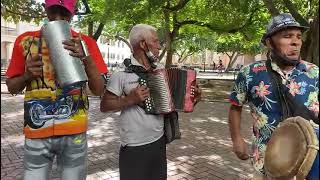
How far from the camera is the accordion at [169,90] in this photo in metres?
2.93

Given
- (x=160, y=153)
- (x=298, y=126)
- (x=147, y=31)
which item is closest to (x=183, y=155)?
(x=160, y=153)

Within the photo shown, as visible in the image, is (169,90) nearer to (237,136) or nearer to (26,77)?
(237,136)

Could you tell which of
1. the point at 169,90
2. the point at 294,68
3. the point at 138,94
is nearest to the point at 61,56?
the point at 138,94

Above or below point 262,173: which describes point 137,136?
above

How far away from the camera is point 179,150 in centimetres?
667

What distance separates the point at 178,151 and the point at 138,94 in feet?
12.9

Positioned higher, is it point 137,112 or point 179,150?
point 137,112

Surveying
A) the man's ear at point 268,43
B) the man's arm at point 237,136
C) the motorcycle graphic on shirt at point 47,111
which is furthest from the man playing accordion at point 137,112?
the man's ear at point 268,43

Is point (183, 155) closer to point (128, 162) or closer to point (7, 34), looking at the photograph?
point (128, 162)

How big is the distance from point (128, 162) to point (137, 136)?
0.71ft

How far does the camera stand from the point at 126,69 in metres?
2.98

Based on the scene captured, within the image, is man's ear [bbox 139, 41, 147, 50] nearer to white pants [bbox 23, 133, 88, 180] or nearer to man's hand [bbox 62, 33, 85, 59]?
man's hand [bbox 62, 33, 85, 59]

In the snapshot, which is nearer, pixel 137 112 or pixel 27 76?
pixel 27 76

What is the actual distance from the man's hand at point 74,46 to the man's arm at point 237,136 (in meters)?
1.35
